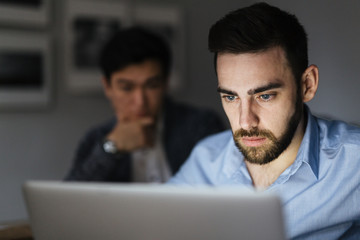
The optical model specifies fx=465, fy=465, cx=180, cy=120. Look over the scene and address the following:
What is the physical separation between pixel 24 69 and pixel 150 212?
84.3 inches

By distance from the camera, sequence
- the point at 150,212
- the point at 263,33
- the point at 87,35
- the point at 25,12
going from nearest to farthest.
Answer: the point at 150,212, the point at 263,33, the point at 25,12, the point at 87,35

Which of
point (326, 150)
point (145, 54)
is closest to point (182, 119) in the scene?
point (145, 54)

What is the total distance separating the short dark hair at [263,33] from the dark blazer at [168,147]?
72 cm

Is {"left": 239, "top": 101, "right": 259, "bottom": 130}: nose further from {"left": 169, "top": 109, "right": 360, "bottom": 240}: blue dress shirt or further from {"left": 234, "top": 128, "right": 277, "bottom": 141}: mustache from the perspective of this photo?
{"left": 169, "top": 109, "right": 360, "bottom": 240}: blue dress shirt

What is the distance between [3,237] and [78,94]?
1.58m

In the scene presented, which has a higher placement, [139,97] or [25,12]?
[25,12]

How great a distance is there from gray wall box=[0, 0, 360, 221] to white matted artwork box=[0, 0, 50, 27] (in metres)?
0.09

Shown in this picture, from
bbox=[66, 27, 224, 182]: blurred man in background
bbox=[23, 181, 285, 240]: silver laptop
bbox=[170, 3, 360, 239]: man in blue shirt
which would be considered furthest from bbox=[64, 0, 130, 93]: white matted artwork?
bbox=[23, 181, 285, 240]: silver laptop

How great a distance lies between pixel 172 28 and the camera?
3.07 m

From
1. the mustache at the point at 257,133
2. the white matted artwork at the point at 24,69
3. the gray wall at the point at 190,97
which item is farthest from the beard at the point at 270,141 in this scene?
the white matted artwork at the point at 24,69

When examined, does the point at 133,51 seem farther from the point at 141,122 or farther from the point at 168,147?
the point at 168,147

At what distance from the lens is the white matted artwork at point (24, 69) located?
8.34 ft

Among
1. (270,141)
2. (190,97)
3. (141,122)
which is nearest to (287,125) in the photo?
(270,141)

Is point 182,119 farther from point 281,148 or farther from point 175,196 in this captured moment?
point 175,196
